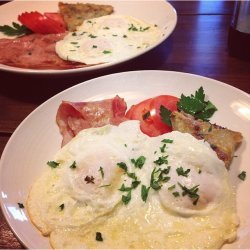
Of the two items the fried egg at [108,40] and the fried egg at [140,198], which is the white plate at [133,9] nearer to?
the fried egg at [108,40]

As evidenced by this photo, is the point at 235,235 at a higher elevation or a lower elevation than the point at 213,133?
lower

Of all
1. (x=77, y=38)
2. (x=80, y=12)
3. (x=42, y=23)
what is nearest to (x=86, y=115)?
(x=77, y=38)

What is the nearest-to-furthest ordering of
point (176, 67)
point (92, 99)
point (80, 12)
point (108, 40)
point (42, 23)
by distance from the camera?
point (92, 99) → point (176, 67) → point (108, 40) → point (42, 23) → point (80, 12)

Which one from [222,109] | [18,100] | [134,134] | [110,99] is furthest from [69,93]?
[222,109]

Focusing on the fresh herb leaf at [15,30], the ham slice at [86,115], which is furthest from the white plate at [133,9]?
the ham slice at [86,115]

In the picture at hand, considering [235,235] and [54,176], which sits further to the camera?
[54,176]

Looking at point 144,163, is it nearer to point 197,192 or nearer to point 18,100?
point 197,192

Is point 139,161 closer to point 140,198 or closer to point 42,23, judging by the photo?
point 140,198
